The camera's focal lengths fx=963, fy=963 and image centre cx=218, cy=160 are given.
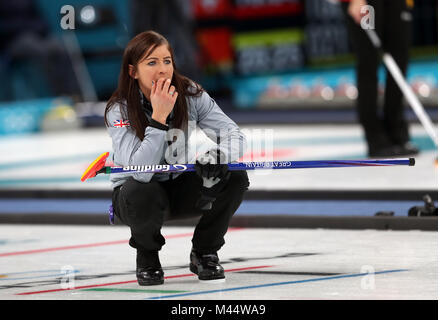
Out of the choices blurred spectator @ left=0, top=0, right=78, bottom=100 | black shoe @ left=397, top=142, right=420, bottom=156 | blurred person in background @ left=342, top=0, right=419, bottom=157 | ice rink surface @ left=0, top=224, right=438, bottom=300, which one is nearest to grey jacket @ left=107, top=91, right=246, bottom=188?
ice rink surface @ left=0, top=224, right=438, bottom=300

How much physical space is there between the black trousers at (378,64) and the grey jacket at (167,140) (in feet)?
9.84

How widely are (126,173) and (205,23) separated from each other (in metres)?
8.92

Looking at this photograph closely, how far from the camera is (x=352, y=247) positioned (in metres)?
3.80

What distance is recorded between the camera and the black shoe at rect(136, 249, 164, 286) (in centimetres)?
317

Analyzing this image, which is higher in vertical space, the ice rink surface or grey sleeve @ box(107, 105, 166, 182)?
grey sleeve @ box(107, 105, 166, 182)

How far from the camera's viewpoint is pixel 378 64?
6.24 meters

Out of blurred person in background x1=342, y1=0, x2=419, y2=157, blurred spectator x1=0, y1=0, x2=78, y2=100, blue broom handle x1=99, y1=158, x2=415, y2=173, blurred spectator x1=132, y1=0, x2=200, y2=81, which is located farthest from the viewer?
blurred spectator x1=132, y1=0, x2=200, y2=81

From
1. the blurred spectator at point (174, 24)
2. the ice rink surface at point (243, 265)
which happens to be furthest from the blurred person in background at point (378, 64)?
the blurred spectator at point (174, 24)

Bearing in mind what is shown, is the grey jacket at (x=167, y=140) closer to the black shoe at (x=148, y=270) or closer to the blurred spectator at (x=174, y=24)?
the black shoe at (x=148, y=270)

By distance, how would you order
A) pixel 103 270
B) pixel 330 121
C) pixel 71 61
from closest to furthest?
pixel 103 270 → pixel 330 121 → pixel 71 61

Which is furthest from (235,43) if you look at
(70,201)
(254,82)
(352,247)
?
(352,247)

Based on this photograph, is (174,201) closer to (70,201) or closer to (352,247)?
(352,247)

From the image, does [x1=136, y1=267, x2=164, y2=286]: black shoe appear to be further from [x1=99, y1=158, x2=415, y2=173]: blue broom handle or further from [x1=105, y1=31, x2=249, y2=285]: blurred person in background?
[x1=99, y1=158, x2=415, y2=173]: blue broom handle

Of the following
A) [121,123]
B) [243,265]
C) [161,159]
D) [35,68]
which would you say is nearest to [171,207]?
[161,159]
